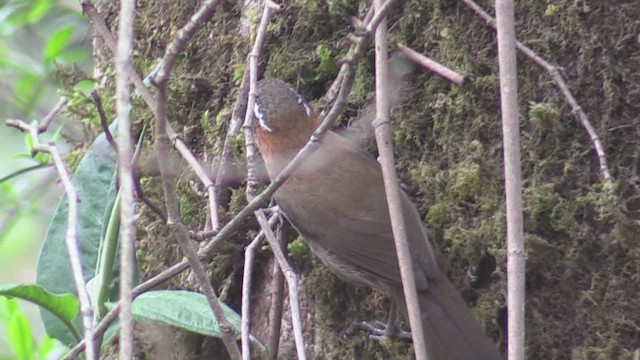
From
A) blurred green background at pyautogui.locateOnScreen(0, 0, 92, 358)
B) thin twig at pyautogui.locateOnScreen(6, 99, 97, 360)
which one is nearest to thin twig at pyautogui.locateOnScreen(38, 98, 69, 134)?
thin twig at pyautogui.locateOnScreen(6, 99, 97, 360)

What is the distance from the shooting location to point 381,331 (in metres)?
2.38

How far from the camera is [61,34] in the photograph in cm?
339

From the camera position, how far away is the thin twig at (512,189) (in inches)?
67.5

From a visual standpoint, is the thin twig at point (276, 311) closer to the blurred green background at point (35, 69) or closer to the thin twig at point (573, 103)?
the thin twig at point (573, 103)

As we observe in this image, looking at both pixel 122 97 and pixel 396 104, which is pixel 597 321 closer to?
pixel 396 104

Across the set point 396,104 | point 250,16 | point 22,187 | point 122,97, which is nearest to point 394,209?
point 396,104

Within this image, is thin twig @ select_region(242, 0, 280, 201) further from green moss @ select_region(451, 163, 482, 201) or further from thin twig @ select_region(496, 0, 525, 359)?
thin twig @ select_region(496, 0, 525, 359)

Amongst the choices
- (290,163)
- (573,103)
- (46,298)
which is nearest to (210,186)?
(46,298)

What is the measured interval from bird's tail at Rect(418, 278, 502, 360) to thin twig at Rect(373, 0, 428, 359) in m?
0.24

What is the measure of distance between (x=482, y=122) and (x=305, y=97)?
0.64m

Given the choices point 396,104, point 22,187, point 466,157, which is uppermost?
point 22,187

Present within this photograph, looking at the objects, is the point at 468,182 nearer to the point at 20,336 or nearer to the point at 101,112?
the point at 101,112

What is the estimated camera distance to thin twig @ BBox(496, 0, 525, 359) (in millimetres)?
1715

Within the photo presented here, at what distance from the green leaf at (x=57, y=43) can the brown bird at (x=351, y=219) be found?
0.99 m
